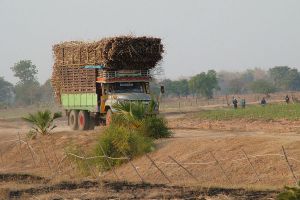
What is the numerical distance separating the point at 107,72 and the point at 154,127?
16.2ft

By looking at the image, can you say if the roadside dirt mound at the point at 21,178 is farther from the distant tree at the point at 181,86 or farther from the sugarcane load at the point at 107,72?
the distant tree at the point at 181,86

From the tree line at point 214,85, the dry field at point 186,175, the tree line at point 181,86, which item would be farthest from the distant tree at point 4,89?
the dry field at point 186,175

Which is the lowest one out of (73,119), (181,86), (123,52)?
(73,119)

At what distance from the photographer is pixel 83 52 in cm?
2911

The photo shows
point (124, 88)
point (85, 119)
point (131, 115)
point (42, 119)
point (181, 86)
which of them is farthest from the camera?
point (181, 86)

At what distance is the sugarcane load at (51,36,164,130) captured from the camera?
27.2m

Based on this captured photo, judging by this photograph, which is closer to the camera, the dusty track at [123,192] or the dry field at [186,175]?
the dusty track at [123,192]

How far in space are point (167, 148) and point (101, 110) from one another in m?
7.30

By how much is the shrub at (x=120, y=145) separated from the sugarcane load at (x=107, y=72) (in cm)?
432

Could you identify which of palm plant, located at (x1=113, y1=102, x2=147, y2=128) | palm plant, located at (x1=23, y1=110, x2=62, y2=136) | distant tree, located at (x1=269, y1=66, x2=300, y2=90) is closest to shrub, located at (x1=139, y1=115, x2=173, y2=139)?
palm plant, located at (x1=113, y1=102, x2=147, y2=128)

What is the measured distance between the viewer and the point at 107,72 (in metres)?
27.6

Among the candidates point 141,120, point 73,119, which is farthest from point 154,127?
point 73,119

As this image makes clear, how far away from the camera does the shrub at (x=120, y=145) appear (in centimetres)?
2166

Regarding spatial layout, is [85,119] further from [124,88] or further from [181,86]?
[181,86]
